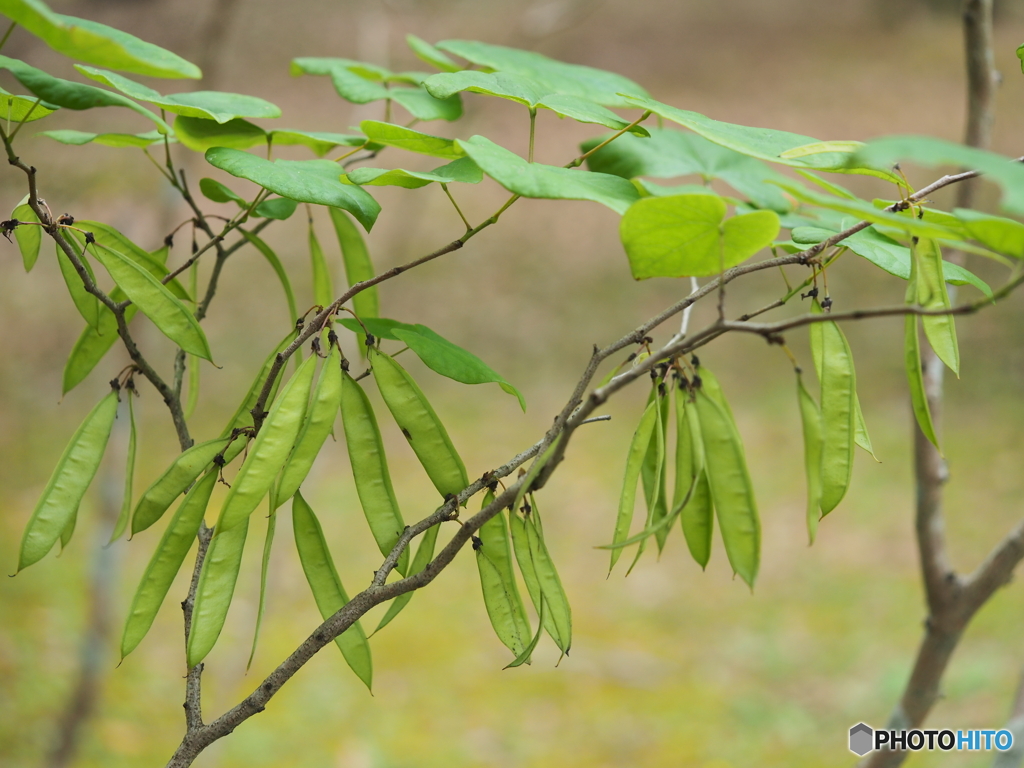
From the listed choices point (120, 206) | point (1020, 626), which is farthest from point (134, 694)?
point (120, 206)

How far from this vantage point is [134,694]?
169cm

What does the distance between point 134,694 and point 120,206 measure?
239 centimetres

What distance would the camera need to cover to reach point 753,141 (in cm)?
43

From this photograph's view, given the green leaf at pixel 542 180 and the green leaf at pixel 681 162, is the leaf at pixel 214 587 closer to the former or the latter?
the green leaf at pixel 542 180

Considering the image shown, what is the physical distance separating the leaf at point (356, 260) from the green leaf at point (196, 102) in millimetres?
86

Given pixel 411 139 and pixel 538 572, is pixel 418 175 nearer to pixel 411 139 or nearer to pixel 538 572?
pixel 411 139

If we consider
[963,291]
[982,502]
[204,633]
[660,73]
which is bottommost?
[204,633]

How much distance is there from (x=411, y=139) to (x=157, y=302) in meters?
0.17

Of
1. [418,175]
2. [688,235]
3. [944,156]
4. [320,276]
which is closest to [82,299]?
[320,276]

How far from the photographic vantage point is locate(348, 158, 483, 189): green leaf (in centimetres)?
39

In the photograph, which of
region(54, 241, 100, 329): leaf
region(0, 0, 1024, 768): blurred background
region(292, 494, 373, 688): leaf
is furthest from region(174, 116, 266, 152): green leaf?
region(0, 0, 1024, 768): blurred background

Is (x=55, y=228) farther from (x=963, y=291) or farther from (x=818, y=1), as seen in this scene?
(x=818, y=1)

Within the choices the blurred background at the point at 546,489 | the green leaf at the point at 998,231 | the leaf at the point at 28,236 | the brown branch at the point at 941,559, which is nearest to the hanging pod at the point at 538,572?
the green leaf at the point at 998,231

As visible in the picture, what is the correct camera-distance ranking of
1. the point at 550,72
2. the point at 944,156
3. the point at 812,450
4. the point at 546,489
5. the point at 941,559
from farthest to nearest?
the point at 546,489 → the point at 941,559 → the point at 550,72 → the point at 812,450 → the point at 944,156
